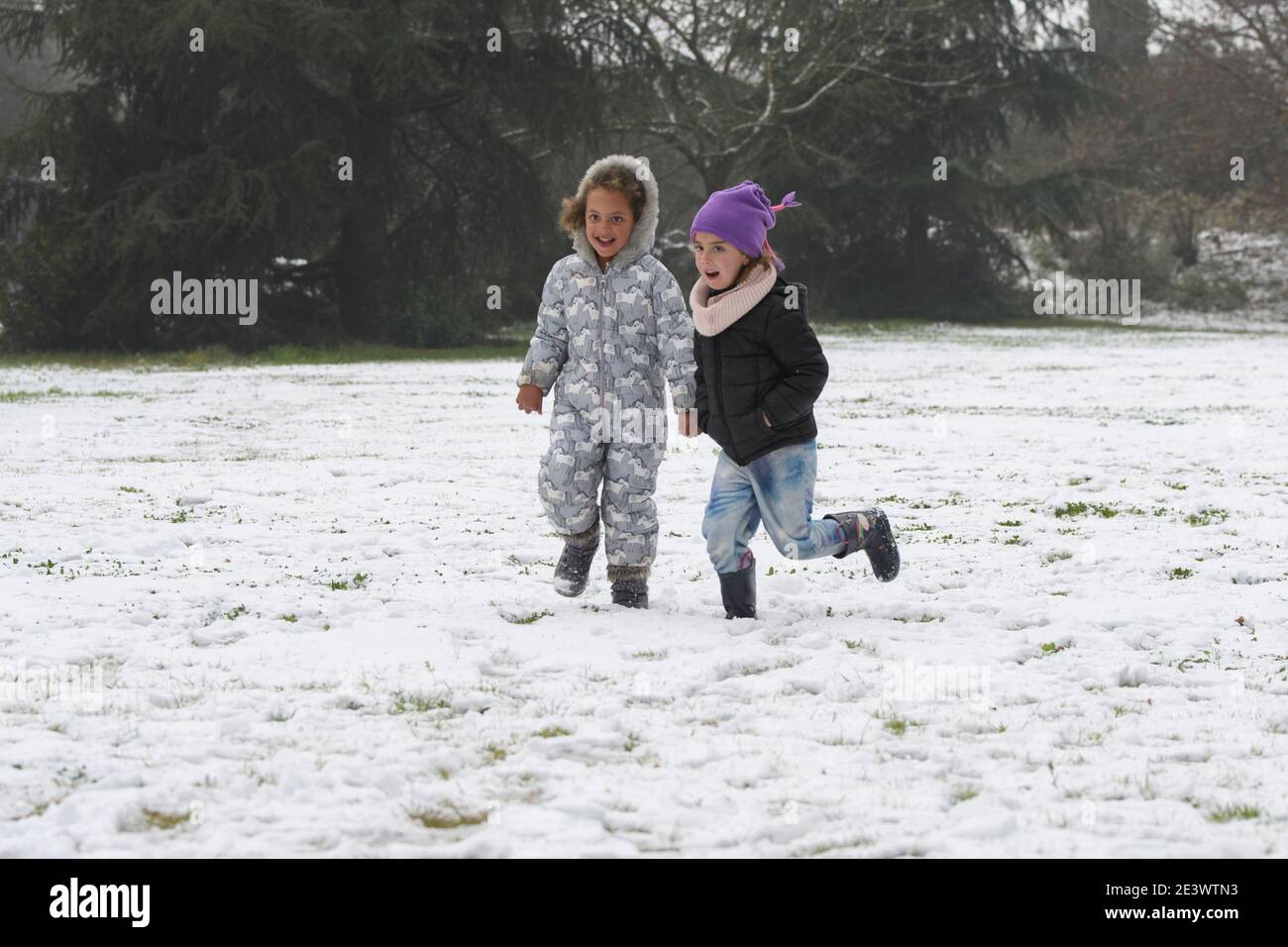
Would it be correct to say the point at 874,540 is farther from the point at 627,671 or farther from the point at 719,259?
the point at 627,671

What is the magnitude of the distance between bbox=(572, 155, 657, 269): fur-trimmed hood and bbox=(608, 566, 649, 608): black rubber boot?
1198mm

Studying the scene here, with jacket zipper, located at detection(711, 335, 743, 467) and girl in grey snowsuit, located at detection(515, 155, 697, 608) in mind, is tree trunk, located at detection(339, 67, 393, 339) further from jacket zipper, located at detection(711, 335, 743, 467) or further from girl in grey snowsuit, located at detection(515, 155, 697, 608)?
jacket zipper, located at detection(711, 335, 743, 467)

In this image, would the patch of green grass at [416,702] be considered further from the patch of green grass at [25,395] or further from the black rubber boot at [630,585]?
the patch of green grass at [25,395]

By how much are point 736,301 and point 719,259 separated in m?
0.17

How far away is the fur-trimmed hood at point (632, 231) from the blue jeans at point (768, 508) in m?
0.85

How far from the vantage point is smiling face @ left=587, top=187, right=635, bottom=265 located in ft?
17.6

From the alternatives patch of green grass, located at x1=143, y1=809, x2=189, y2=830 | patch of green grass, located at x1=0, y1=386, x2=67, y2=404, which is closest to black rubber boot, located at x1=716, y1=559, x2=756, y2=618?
patch of green grass, located at x1=143, y1=809, x2=189, y2=830

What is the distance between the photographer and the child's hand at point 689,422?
17.6 feet

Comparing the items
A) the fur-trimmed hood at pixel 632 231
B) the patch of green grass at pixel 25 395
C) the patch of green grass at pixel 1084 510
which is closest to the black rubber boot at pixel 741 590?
the fur-trimmed hood at pixel 632 231

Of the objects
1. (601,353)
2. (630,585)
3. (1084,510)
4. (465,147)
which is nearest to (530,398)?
(601,353)

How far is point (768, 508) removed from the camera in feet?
17.7

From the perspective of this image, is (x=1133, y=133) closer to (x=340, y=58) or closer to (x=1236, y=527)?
(x=340, y=58)

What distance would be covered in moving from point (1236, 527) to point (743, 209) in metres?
3.67
